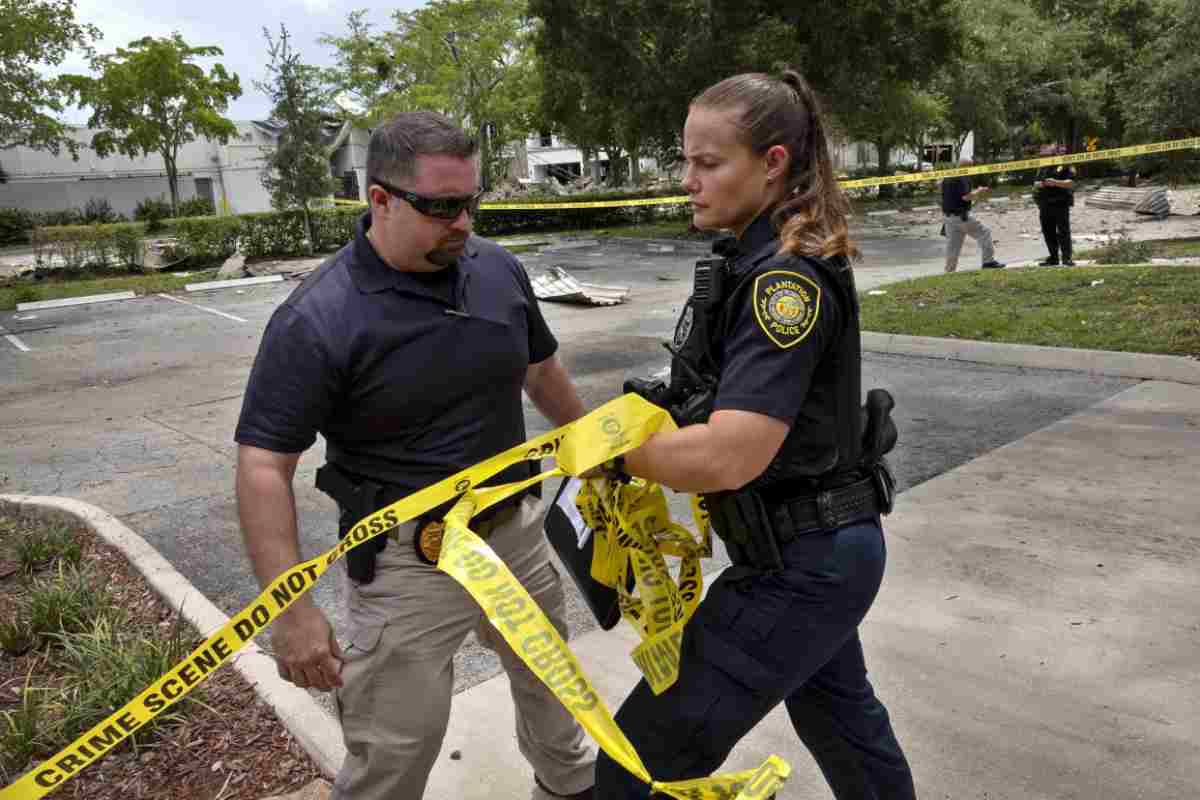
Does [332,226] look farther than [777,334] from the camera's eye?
Yes

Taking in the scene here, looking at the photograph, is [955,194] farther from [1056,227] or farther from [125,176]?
[125,176]

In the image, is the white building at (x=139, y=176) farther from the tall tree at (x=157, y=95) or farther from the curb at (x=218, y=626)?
the curb at (x=218, y=626)

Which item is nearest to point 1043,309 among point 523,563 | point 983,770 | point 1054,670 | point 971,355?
point 971,355

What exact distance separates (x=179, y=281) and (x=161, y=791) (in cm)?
1865

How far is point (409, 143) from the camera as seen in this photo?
2.38 meters

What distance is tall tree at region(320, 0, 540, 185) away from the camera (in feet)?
117

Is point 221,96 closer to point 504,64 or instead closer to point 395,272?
point 504,64

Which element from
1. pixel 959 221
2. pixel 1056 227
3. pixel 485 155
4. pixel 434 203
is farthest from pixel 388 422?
pixel 485 155

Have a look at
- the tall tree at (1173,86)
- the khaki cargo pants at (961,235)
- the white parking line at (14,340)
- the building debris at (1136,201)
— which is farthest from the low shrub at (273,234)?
the building debris at (1136,201)

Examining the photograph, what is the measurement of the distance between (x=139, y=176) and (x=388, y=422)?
55771 millimetres

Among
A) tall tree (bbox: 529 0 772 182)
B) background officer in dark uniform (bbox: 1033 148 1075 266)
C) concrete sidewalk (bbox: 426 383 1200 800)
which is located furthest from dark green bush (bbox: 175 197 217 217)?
concrete sidewalk (bbox: 426 383 1200 800)

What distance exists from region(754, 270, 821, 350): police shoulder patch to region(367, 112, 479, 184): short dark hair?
3.03 ft

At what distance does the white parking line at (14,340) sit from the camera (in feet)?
42.3

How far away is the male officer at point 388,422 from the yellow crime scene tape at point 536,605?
15 cm
